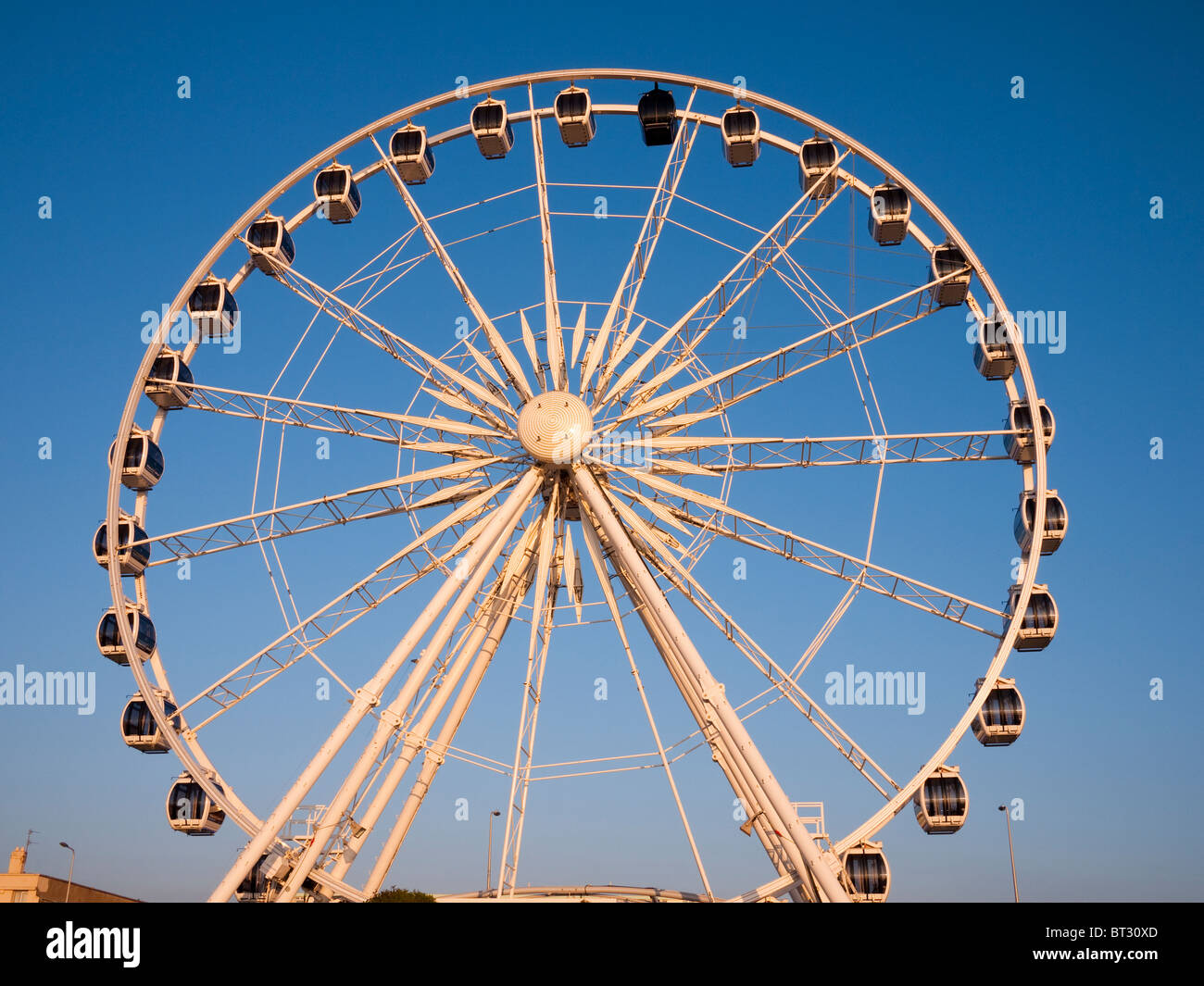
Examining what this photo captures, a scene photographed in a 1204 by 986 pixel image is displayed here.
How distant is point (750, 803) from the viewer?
24.6 metres

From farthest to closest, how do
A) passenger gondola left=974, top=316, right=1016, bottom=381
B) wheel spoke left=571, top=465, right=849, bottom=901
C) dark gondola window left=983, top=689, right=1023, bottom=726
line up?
passenger gondola left=974, top=316, right=1016, bottom=381, dark gondola window left=983, top=689, right=1023, bottom=726, wheel spoke left=571, top=465, right=849, bottom=901

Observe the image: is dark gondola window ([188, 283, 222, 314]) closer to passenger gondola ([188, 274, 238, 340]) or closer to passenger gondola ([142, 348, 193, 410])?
passenger gondola ([188, 274, 238, 340])

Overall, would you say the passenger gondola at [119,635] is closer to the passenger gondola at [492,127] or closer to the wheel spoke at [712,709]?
the wheel spoke at [712,709]

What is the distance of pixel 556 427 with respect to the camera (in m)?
25.9

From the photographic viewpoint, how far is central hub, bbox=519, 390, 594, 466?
25703 millimetres

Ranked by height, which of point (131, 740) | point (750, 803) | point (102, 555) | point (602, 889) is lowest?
point (602, 889)

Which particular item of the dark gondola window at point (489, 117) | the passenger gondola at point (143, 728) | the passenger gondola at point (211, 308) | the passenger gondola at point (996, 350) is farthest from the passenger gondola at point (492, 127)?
the passenger gondola at point (143, 728)

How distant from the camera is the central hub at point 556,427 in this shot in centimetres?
2570

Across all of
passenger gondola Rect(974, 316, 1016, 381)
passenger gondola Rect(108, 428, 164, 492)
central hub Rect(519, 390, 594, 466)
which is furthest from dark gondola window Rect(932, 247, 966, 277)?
passenger gondola Rect(108, 428, 164, 492)

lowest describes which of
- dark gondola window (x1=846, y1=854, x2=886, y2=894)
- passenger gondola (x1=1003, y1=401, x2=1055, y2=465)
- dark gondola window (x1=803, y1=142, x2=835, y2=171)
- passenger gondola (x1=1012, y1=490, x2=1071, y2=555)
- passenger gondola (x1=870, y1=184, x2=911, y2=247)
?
dark gondola window (x1=846, y1=854, x2=886, y2=894)

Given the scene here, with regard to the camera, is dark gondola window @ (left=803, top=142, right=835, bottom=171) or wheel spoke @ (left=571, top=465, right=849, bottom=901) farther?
dark gondola window @ (left=803, top=142, right=835, bottom=171)
